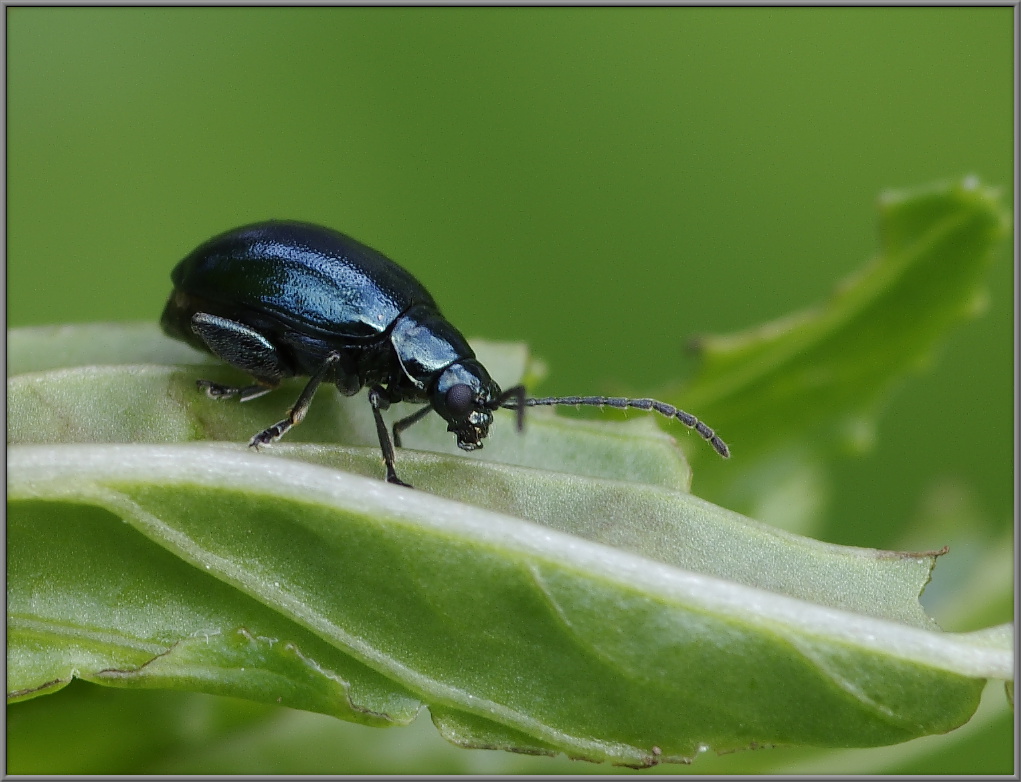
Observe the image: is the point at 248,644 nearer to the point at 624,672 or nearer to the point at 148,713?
the point at 148,713

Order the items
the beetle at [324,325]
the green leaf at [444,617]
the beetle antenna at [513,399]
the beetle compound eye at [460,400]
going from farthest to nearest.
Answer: the beetle at [324,325], the beetle compound eye at [460,400], the beetle antenna at [513,399], the green leaf at [444,617]

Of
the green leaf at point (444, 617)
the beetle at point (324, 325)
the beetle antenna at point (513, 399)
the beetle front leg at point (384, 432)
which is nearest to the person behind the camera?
the green leaf at point (444, 617)

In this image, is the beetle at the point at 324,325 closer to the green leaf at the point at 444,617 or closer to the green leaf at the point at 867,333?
the green leaf at the point at 867,333

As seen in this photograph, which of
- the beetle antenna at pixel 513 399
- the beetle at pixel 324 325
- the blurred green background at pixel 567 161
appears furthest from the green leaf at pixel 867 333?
the blurred green background at pixel 567 161

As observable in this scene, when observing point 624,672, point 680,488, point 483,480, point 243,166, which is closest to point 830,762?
point 680,488

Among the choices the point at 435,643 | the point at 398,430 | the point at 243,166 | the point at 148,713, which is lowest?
the point at 148,713

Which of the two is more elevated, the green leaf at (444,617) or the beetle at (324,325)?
the beetle at (324,325)

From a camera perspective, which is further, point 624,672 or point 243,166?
point 243,166
